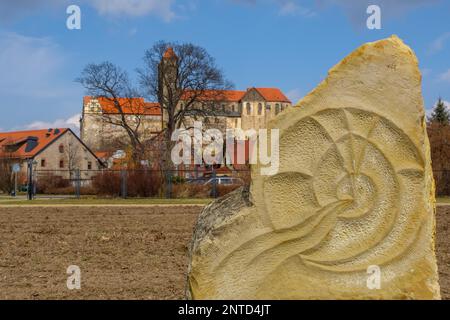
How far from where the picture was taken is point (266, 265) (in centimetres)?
502

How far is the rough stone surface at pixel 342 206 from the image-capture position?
5023 millimetres

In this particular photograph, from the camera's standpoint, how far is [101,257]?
1011cm

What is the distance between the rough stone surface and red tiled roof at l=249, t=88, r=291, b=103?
11821 centimetres

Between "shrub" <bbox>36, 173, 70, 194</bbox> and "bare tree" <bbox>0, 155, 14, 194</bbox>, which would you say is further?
"bare tree" <bbox>0, 155, 14, 194</bbox>

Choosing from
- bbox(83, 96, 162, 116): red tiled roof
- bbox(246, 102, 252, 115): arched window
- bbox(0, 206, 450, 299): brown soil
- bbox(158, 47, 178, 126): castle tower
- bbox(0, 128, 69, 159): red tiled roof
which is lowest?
bbox(0, 206, 450, 299): brown soil

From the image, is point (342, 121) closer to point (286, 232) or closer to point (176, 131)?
point (286, 232)

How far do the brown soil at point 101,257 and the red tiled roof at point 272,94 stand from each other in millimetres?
107558

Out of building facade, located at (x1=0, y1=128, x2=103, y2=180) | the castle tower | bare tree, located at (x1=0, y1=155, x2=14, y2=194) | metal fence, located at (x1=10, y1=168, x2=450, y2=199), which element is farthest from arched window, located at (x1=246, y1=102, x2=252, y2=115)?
metal fence, located at (x1=10, y1=168, x2=450, y2=199)

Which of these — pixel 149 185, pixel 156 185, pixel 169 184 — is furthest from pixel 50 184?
pixel 169 184

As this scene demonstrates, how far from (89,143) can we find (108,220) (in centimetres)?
7430

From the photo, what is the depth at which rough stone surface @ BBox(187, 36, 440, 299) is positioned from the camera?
5.02 metres

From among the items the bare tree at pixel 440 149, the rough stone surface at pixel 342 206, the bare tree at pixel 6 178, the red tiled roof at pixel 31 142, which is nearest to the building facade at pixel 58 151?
the red tiled roof at pixel 31 142

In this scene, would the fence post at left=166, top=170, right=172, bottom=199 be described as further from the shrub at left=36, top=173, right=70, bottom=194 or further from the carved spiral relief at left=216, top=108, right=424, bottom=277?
the carved spiral relief at left=216, top=108, right=424, bottom=277
